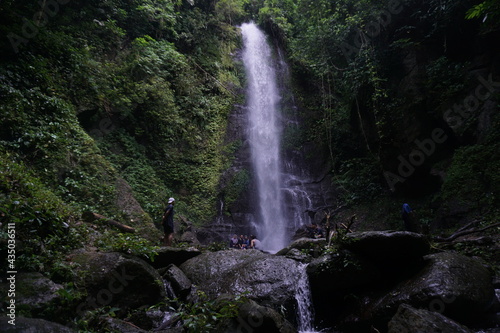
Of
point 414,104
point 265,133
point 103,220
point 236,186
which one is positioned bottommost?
point 103,220

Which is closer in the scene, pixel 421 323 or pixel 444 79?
pixel 421 323

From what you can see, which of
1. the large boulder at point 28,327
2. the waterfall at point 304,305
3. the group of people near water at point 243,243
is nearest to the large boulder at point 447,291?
the waterfall at point 304,305

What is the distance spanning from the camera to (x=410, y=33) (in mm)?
12547

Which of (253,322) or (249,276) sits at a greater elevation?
(249,276)

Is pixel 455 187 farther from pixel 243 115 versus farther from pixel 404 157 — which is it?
pixel 243 115

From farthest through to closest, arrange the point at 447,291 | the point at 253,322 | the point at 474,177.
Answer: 1. the point at 474,177
2. the point at 447,291
3. the point at 253,322

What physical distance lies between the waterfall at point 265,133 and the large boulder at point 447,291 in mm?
8296

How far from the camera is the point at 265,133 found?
17656 mm

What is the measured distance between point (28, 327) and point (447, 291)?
18.7 ft

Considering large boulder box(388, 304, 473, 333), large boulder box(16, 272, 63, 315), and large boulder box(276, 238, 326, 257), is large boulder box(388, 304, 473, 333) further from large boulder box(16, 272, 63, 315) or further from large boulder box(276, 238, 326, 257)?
large boulder box(16, 272, 63, 315)

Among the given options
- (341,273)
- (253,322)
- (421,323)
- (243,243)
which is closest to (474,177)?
(341,273)

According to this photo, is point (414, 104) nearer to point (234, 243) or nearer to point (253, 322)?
point (234, 243)

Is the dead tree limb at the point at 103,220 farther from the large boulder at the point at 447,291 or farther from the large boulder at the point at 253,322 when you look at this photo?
the large boulder at the point at 447,291

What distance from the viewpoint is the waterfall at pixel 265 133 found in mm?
14500
